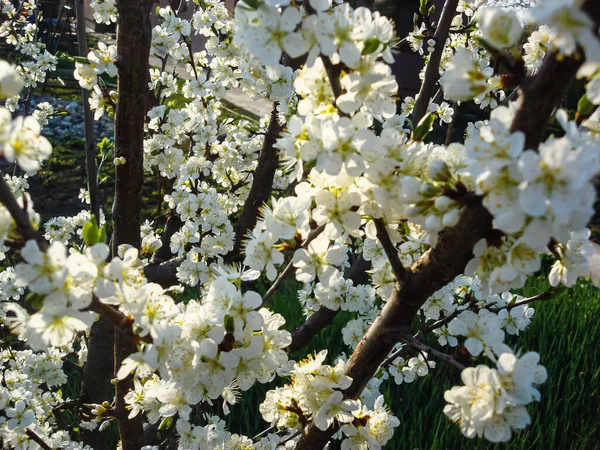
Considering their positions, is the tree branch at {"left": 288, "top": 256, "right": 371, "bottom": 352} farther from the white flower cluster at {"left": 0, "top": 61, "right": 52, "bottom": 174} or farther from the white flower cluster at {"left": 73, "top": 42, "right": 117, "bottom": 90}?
the white flower cluster at {"left": 0, "top": 61, "right": 52, "bottom": 174}

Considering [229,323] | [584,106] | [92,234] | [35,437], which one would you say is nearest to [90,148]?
[35,437]

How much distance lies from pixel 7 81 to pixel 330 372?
0.87 m

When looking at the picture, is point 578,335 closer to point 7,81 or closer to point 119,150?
point 119,150

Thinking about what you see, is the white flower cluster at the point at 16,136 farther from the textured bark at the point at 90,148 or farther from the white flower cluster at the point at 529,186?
the textured bark at the point at 90,148

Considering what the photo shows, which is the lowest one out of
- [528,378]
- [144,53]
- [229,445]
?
[528,378]

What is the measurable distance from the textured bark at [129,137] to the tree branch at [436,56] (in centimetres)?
105

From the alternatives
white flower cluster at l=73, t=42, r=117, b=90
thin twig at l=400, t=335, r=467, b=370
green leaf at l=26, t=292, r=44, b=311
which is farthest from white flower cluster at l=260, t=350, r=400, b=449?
white flower cluster at l=73, t=42, r=117, b=90

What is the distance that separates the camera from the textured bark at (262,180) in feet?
8.52

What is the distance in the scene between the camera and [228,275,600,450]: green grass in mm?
2656

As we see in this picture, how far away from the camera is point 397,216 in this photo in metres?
1.03

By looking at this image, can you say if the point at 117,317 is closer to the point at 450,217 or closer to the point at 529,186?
the point at 450,217

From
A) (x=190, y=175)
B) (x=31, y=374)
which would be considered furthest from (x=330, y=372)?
(x=31, y=374)

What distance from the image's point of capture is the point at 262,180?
Result: 2.62m

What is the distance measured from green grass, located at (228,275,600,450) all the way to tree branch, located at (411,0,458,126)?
129cm
